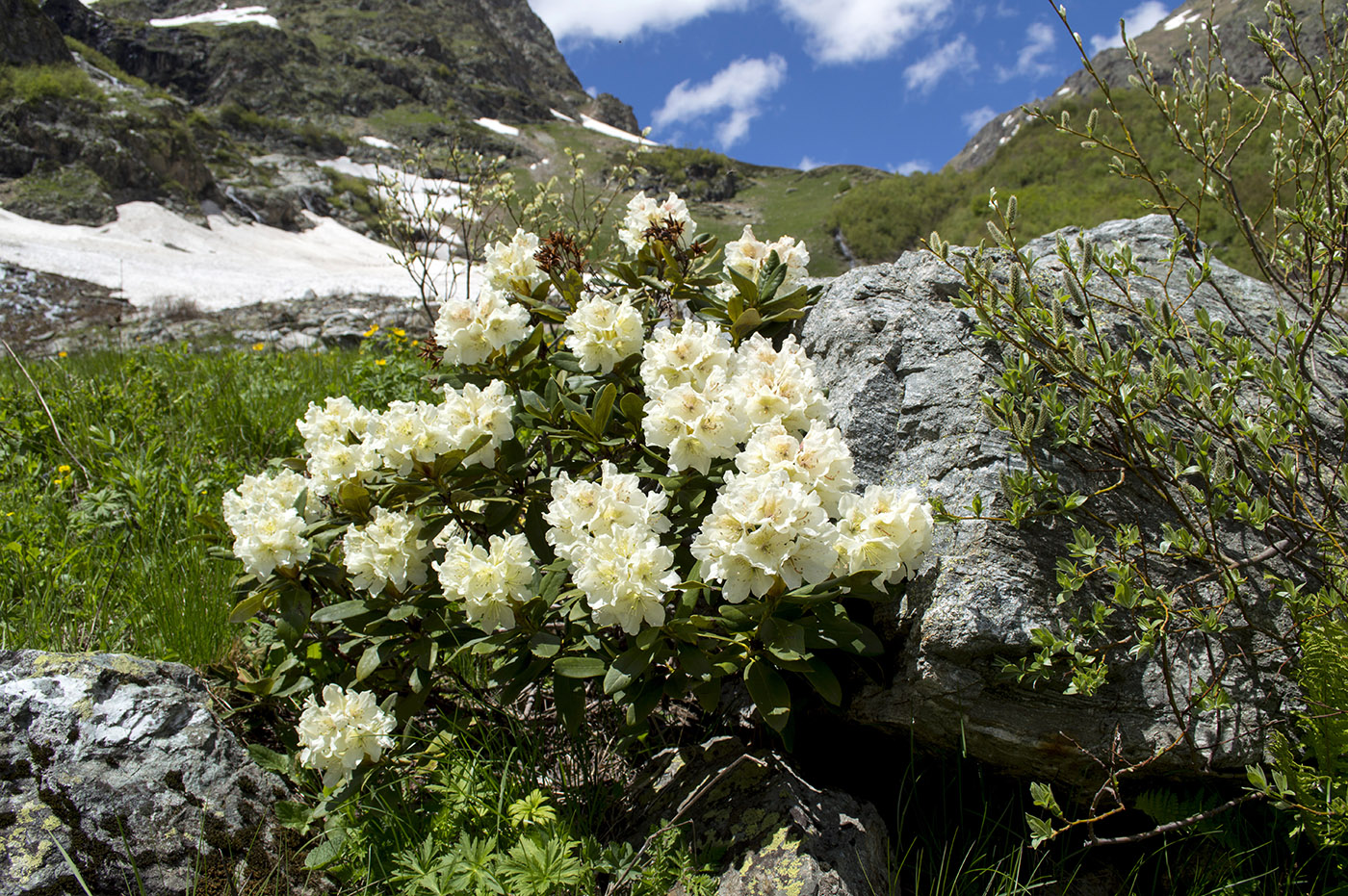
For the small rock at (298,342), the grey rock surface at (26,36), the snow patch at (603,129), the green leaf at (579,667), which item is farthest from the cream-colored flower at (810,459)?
the snow patch at (603,129)

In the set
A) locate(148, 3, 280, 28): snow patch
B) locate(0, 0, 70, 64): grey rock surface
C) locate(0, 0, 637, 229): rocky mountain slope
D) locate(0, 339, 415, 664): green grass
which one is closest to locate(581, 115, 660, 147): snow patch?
locate(0, 0, 637, 229): rocky mountain slope

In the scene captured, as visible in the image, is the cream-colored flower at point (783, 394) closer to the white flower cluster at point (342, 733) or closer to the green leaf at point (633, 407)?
the green leaf at point (633, 407)

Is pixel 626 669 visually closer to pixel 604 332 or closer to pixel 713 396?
pixel 713 396

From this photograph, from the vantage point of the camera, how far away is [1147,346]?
6.89ft

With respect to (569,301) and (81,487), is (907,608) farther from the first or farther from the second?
(81,487)

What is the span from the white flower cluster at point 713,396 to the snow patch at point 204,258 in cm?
502

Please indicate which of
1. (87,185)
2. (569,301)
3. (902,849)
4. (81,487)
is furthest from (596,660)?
(87,185)

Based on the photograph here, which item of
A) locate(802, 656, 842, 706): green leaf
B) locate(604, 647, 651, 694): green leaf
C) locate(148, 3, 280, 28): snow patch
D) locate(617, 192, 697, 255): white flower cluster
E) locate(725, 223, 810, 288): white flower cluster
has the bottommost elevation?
locate(604, 647, 651, 694): green leaf

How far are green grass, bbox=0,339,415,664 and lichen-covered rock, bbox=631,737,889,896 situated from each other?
1888 mm

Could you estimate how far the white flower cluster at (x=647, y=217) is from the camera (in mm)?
2932

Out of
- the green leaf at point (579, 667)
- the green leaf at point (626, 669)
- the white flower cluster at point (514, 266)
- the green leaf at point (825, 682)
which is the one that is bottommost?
the green leaf at point (579, 667)

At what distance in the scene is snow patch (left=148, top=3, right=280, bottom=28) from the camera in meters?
73.1

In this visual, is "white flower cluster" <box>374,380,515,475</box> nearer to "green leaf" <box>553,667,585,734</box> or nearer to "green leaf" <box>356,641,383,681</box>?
"green leaf" <box>356,641,383,681</box>

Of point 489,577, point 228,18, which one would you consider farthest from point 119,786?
point 228,18
